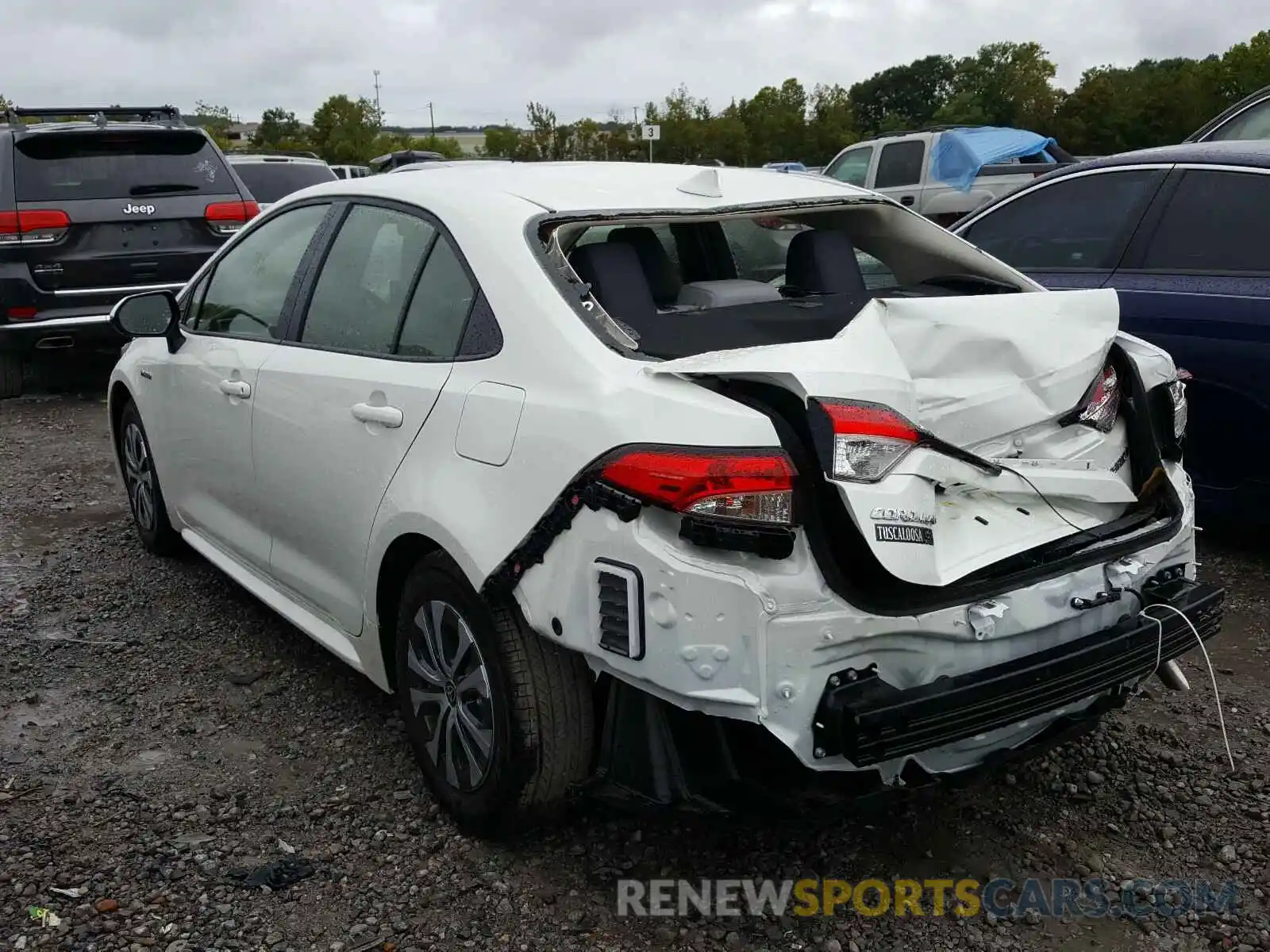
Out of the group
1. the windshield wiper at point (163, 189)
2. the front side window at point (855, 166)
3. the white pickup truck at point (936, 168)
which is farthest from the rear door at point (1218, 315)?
the front side window at point (855, 166)

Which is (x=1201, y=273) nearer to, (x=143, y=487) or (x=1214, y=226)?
(x=1214, y=226)

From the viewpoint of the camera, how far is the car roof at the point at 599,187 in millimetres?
3049

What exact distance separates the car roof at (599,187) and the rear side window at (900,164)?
39.8 ft

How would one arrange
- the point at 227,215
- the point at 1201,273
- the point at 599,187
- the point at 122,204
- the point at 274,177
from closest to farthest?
the point at 599,187, the point at 1201,273, the point at 122,204, the point at 227,215, the point at 274,177

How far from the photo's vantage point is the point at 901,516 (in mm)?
2270

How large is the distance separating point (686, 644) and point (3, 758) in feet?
7.78

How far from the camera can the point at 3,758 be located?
3.50 metres

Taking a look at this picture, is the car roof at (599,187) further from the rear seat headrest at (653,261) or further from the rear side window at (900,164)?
the rear side window at (900,164)

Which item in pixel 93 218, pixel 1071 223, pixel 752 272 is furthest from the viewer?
pixel 93 218

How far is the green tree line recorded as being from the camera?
119 ft

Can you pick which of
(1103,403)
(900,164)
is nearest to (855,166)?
(900,164)

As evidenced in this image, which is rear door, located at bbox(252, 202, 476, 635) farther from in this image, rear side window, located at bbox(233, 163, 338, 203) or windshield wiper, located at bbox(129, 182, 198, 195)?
rear side window, located at bbox(233, 163, 338, 203)

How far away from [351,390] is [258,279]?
1.09m

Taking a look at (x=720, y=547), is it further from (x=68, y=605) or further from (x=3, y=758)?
(x=68, y=605)
